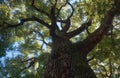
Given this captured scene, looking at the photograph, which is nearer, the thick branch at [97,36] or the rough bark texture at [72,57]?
the rough bark texture at [72,57]

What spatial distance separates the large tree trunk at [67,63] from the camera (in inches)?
267

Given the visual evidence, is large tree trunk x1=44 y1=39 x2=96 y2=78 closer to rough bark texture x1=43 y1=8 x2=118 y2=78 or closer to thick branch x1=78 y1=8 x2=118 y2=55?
rough bark texture x1=43 y1=8 x2=118 y2=78

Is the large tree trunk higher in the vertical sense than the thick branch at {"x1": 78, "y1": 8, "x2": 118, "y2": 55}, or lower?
lower

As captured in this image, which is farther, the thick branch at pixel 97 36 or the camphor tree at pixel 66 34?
the thick branch at pixel 97 36

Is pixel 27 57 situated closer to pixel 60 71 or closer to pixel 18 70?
pixel 18 70

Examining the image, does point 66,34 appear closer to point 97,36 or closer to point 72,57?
point 97,36

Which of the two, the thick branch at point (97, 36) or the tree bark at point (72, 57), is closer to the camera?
the tree bark at point (72, 57)

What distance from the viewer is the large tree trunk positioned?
677 centimetres

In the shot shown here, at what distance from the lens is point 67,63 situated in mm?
7191

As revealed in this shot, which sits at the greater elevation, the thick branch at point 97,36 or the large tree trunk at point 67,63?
the thick branch at point 97,36

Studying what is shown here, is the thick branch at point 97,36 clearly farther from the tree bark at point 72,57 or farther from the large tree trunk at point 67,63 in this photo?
the large tree trunk at point 67,63

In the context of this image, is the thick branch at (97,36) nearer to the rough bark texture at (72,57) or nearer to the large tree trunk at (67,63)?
the rough bark texture at (72,57)

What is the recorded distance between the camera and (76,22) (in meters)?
13.8

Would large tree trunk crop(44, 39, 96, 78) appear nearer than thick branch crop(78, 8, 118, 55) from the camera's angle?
Yes
